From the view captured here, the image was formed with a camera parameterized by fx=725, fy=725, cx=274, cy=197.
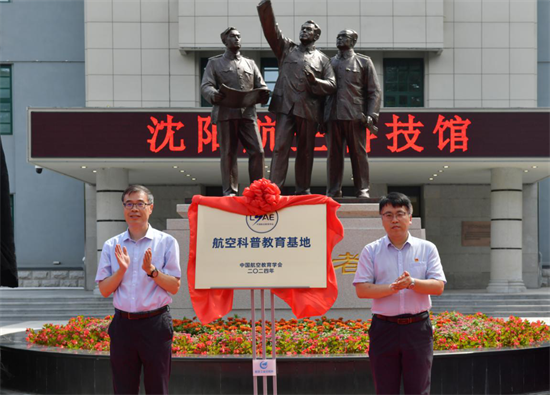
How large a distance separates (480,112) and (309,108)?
28.7 ft

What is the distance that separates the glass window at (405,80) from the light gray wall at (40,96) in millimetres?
9459

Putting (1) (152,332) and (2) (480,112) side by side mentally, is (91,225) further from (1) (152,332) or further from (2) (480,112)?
(1) (152,332)

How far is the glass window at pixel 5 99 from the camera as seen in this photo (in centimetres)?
2241

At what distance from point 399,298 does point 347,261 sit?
4.79 meters

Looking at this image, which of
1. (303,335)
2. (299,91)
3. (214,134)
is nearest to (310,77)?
(299,91)

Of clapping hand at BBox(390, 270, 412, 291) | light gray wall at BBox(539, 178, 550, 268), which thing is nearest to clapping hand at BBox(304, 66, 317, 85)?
clapping hand at BBox(390, 270, 412, 291)

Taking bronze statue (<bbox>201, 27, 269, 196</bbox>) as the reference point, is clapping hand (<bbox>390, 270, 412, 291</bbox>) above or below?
below

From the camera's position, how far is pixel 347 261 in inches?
366

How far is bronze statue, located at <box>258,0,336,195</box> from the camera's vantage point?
29.1ft

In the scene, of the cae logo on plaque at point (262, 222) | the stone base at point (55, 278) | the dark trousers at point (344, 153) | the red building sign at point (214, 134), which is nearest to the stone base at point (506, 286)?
the red building sign at point (214, 134)

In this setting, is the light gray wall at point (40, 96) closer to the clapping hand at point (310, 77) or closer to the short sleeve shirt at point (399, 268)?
the clapping hand at point (310, 77)

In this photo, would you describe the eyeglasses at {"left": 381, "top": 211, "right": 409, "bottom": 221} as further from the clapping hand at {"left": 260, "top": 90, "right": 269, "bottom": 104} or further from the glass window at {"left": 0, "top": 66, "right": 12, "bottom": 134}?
the glass window at {"left": 0, "top": 66, "right": 12, "bottom": 134}

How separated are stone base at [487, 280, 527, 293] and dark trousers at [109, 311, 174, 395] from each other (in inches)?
592

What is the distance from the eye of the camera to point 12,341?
843 cm
